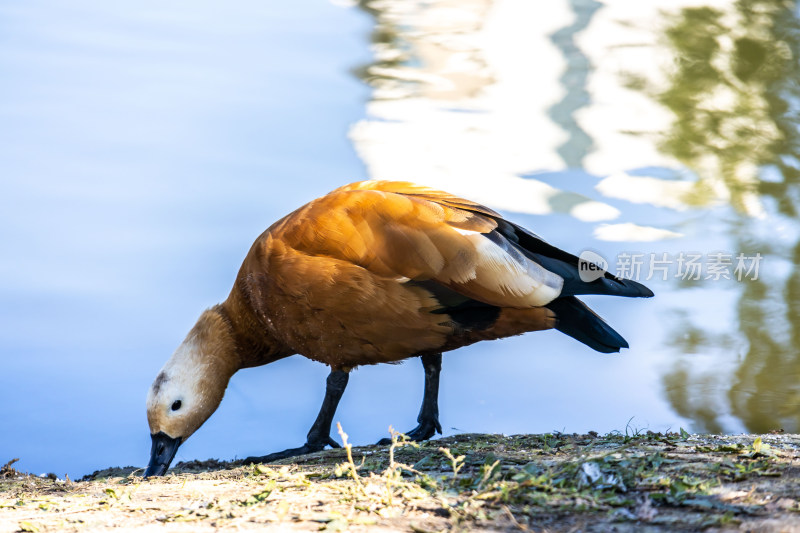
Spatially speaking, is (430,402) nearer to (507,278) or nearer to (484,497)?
(507,278)

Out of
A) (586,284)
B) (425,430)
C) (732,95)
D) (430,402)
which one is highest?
(732,95)

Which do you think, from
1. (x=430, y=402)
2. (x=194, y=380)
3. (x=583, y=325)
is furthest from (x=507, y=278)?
(x=194, y=380)

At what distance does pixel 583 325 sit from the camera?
146 inches

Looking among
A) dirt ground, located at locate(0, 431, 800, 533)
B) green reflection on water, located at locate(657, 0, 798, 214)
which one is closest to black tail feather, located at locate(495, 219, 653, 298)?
dirt ground, located at locate(0, 431, 800, 533)

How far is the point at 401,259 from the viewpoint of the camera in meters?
3.56

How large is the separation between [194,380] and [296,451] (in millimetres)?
677

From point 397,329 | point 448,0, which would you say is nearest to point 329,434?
point 397,329

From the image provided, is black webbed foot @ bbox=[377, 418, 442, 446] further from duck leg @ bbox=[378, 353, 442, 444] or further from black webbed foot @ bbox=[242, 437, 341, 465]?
black webbed foot @ bbox=[242, 437, 341, 465]

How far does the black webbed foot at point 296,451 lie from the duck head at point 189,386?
1.58ft

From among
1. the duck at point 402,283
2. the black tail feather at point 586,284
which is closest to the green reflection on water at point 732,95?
the black tail feather at point 586,284

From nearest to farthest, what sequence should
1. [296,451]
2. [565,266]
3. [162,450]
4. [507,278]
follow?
[507,278]
[565,266]
[296,451]
[162,450]

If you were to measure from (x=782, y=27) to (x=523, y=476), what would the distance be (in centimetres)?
862

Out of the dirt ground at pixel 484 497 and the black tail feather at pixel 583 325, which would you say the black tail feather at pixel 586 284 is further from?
the dirt ground at pixel 484 497

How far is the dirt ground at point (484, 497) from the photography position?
6.96 feet
